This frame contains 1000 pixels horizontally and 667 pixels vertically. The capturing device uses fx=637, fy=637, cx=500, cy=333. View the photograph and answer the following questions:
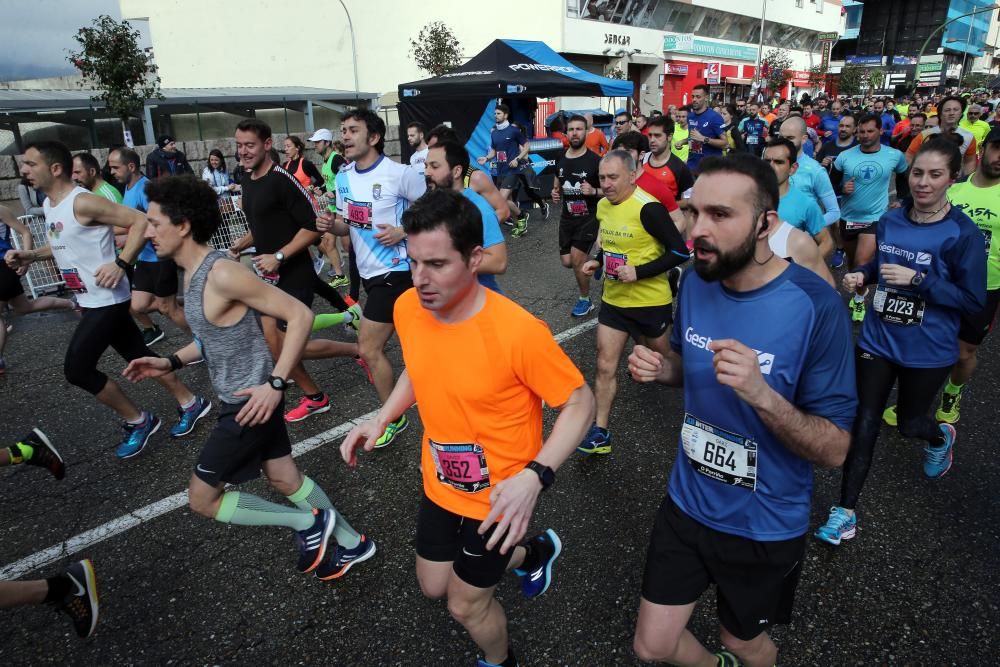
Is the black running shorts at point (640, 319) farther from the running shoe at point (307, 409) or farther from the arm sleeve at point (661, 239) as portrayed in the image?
the running shoe at point (307, 409)

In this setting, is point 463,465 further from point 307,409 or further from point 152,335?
point 152,335

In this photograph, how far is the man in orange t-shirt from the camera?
1.99m

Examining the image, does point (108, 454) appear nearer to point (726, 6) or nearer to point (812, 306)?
point (812, 306)

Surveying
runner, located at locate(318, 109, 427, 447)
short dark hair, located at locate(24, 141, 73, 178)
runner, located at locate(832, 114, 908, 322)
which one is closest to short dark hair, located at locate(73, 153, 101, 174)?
short dark hair, located at locate(24, 141, 73, 178)

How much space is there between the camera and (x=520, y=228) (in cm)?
1148

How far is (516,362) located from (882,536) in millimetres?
2477

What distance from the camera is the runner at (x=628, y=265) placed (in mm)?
4078

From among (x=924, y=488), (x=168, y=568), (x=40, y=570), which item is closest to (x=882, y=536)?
(x=924, y=488)

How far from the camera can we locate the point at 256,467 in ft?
9.70

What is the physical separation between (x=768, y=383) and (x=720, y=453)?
30 centimetres

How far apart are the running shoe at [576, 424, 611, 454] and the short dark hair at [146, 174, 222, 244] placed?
2.53m

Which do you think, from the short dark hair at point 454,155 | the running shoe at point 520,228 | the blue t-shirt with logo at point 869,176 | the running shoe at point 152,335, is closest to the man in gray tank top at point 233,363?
the short dark hair at point 454,155

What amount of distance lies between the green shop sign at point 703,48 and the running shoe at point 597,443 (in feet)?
130

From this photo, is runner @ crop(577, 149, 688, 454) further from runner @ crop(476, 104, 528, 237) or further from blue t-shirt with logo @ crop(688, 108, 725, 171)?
runner @ crop(476, 104, 528, 237)
